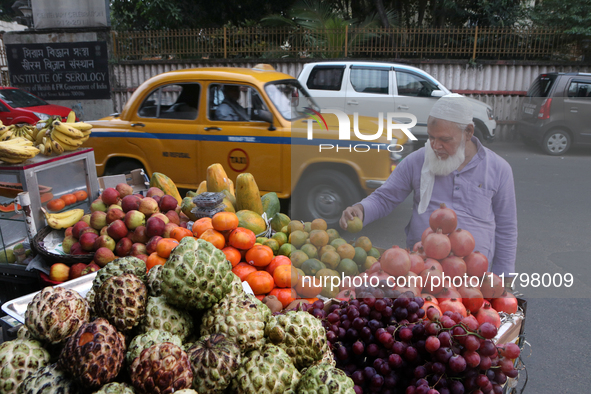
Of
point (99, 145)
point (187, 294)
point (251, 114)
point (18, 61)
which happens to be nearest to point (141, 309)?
point (187, 294)

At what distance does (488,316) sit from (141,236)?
239 cm

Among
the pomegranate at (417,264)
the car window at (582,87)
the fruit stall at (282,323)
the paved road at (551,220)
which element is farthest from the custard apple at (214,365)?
the car window at (582,87)

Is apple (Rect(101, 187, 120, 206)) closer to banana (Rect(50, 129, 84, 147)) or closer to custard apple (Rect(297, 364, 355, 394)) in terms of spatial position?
banana (Rect(50, 129, 84, 147))

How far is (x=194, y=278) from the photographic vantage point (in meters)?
1.74

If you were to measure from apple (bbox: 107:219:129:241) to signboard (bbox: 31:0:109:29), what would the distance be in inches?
437

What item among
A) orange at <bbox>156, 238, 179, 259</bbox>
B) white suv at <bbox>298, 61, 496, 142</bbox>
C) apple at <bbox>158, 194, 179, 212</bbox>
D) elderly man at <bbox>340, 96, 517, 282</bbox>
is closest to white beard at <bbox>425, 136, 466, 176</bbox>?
elderly man at <bbox>340, 96, 517, 282</bbox>

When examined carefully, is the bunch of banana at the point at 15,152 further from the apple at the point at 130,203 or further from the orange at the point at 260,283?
the orange at the point at 260,283

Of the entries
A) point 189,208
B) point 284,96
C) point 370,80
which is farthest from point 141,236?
point 370,80

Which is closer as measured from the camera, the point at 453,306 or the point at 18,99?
the point at 453,306

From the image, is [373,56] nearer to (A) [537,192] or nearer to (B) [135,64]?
(B) [135,64]

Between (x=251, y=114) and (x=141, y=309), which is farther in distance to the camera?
(x=251, y=114)

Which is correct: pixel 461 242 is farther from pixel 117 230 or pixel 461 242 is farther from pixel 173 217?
pixel 117 230

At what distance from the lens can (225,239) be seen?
282 cm

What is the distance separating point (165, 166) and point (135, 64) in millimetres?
9039
